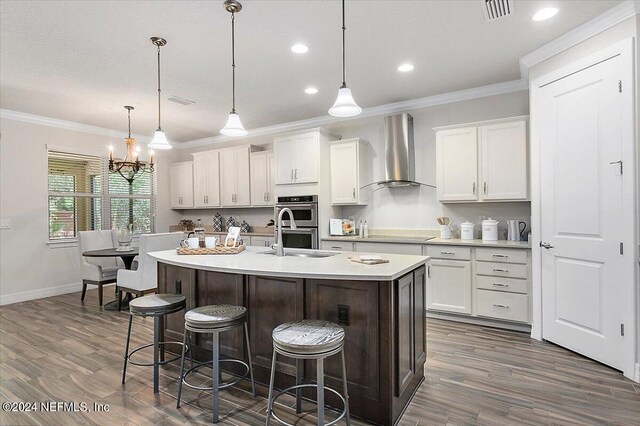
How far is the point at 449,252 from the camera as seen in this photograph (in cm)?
398

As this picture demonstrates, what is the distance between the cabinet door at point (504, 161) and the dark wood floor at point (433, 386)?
1.55 metres

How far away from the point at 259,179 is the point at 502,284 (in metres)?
3.99

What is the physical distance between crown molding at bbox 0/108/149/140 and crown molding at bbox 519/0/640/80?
6.40m

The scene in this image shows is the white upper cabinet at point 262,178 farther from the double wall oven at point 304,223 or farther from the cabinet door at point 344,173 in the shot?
the cabinet door at point 344,173

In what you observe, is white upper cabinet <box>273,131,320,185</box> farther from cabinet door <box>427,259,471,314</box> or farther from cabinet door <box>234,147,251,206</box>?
cabinet door <box>427,259,471,314</box>

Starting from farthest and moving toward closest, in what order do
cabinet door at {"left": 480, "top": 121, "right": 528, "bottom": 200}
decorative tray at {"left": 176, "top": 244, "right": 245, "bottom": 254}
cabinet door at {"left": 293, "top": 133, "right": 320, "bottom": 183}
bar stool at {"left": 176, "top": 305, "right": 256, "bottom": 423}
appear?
1. cabinet door at {"left": 293, "top": 133, "right": 320, "bottom": 183}
2. cabinet door at {"left": 480, "top": 121, "right": 528, "bottom": 200}
3. decorative tray at {"left": 176, "top": 244, "right": 245, "bottom": 254}
4. bar stool at {"left": 176, "top": 305, "right": 256, "bottom": 423}

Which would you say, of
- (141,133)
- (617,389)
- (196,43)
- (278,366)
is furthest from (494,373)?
(141,133)

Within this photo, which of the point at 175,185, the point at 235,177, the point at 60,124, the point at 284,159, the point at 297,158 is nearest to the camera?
the point at 297,158

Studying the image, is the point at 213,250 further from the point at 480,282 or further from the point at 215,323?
the point at 480,282

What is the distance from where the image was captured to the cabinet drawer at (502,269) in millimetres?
3598

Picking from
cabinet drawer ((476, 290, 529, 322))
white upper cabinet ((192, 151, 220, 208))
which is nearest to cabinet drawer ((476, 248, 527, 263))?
cabinet drawer ((476, 290, 529, 322))

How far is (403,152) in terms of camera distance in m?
4.64

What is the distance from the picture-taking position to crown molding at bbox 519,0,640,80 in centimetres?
260

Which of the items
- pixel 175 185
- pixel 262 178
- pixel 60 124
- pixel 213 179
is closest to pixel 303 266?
pixel 262 178
